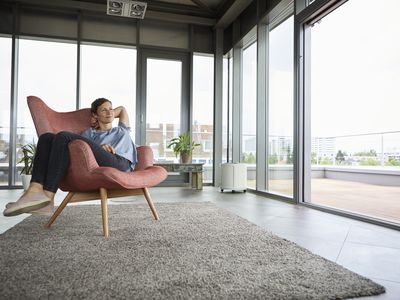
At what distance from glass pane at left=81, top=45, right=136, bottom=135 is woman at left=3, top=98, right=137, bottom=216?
273cm

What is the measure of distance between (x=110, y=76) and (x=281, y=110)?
9.38 feet

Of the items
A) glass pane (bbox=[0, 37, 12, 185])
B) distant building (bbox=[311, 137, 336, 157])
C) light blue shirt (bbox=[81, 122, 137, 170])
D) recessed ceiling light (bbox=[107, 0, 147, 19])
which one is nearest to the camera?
light blue shirt (bbox=[81, 122, 137, 170])

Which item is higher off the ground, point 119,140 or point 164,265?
point 119,140

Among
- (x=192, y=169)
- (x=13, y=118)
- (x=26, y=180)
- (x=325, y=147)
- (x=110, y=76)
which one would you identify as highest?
(x=110, y=76)

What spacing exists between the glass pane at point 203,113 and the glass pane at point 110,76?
1.06 metres

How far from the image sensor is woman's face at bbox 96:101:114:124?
261cm

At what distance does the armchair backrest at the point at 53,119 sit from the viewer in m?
2.32

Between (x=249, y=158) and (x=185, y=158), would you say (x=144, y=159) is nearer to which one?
(x=185, y=158)

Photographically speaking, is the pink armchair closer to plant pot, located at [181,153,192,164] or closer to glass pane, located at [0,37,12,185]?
plant pot, located at [181,153,192,164]

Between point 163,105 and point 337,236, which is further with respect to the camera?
point 163,105

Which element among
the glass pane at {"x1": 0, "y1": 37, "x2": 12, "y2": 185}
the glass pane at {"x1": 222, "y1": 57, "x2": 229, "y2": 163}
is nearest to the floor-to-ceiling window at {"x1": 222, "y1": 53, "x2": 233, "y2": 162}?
the glass pane at {"x1": 222, "y1": 57, "x2": 229, "y2": 163}

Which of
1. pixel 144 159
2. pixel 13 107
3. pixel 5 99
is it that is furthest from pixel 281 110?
pixel 5 99

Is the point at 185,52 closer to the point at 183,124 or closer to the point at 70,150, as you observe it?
the point at 183,124

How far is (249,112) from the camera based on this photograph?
16.0ft
